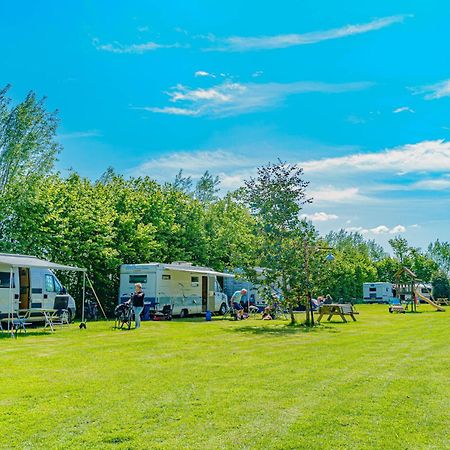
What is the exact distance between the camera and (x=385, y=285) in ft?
199

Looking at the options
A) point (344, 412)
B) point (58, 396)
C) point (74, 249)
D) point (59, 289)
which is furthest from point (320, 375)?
point (74, 249)

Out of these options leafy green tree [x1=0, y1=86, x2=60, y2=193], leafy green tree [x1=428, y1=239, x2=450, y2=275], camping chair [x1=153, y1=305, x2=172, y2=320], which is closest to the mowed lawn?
→ camping chair [x1=153, y1=305, x2=172, y2=320]

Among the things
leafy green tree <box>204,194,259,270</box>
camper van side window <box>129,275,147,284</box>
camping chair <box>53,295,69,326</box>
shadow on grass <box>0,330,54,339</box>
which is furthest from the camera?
leafy green tree <box>204,194,259,270</box>

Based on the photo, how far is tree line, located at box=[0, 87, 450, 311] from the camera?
19703mm

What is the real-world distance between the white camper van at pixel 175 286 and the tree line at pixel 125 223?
172 centimetres

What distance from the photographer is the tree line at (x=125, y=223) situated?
1970 centimetres

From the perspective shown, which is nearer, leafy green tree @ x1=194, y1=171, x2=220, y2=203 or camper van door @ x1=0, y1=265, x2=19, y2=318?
camper van door @ x1=0, y1=265, x2=19, y2=318

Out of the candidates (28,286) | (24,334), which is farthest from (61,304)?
(24,334)

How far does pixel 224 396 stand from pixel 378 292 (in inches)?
2223

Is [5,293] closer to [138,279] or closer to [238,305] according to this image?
[138,279]

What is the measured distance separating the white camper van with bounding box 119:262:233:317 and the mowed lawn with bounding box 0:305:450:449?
10638 mm

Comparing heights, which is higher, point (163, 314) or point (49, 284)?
point (49, 284)

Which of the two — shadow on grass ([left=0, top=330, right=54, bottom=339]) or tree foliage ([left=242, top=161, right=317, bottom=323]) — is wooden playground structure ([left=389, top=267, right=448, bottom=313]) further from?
shadow on grass ([left=0, top=330, right=54, bottom=339])

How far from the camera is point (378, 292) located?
6047 cm
